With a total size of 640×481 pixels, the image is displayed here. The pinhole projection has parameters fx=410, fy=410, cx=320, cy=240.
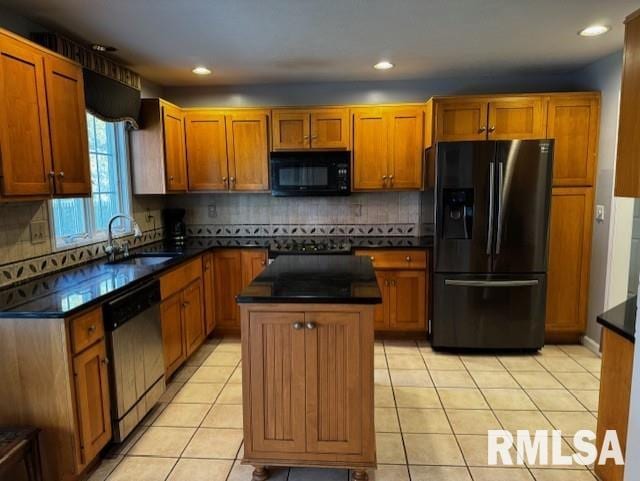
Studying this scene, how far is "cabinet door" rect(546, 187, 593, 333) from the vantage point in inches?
137

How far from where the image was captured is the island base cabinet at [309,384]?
73.0 inches

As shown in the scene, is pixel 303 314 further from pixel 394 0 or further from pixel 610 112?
pixel 610 112

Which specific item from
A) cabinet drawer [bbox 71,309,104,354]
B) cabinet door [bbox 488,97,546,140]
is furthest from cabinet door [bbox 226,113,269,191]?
cabinet drawer [bbox 71,309,104,354]

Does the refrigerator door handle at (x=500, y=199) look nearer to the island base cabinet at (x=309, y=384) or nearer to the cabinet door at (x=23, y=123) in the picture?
the island base cabinet at (x=309, y=384)

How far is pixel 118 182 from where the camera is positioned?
3.47m

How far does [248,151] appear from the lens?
3926 mm

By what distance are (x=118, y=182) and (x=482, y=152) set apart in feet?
9.81

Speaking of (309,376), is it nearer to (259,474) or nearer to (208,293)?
(259,474)

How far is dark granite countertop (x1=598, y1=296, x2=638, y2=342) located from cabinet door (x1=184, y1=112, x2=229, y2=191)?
3178mm

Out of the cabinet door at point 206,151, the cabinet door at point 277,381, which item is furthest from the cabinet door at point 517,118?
the cabinet door at point 277,381

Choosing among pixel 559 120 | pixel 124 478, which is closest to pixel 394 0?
pixel 559 120

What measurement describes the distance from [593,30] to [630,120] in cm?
144

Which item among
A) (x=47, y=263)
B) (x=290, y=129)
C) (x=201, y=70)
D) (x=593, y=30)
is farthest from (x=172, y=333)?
(x=593, y=30)

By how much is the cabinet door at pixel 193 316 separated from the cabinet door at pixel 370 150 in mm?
1727
